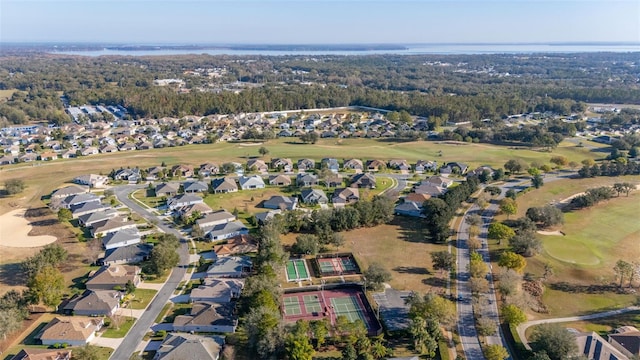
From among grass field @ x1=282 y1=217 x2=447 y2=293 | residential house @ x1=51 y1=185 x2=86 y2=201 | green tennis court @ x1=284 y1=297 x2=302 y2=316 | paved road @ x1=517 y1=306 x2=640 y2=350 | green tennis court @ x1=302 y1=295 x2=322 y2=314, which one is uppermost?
residential house @ x1=51 y1=185 x2=86 y2=201

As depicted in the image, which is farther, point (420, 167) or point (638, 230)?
point (420, 167)

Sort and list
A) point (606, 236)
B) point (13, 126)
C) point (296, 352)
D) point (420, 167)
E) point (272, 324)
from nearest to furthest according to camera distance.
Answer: point (296, 352) → point (272, 324) → point (606, 236) → point (420, 167) → point (13, 126)

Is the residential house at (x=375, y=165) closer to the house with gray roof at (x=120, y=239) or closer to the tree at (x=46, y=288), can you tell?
the house with gray roof at (x=120, y=239)

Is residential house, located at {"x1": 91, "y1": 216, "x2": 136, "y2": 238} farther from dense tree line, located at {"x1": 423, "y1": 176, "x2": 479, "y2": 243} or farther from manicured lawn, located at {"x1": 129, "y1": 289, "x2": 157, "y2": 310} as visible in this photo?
dense tree line, located at {"x1": 423, "y1": 176, "x2": 479, "y2": 243}

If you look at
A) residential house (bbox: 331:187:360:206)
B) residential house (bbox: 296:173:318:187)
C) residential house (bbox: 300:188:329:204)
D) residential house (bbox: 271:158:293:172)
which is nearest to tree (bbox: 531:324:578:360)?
residential house (bbox: 331:187:360:206)

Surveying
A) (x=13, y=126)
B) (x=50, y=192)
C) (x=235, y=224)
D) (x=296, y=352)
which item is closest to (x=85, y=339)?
(x=296, y=352)

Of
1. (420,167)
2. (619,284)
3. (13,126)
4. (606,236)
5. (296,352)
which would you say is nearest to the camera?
(296,352)

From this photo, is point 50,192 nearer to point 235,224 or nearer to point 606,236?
point 235,224
